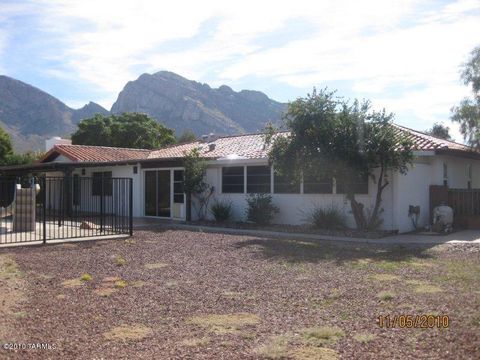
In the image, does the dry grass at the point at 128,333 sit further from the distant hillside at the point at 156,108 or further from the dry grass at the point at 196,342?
the distant hillside at the point at 156,108

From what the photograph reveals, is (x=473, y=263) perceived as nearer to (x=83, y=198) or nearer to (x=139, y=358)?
(x=139, y=358)

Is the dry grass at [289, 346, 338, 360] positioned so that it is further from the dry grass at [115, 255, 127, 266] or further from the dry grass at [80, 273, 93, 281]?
the dry grass at [115, 255, 127, 266]

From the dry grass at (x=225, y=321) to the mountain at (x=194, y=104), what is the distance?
88.2m

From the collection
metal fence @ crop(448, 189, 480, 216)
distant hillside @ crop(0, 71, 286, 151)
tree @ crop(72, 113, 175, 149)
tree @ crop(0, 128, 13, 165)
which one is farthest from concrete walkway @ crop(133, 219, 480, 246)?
distant hillside @ crop(0, 71, 286, 151)

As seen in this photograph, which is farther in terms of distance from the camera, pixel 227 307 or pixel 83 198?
pixel 83 198

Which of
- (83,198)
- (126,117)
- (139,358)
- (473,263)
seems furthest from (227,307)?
(126,117)

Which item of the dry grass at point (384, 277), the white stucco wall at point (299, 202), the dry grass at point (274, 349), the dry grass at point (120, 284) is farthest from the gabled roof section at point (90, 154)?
the dry grass at point (274, 349)

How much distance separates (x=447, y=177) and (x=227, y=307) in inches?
575

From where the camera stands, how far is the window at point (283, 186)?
18763 millimetres

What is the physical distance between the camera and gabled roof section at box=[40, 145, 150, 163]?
25.1 meters

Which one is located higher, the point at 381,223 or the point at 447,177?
the point at 447,177

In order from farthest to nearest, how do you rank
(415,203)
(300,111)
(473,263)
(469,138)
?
(469,138) → (415,203) → (300,111) → (473,263)

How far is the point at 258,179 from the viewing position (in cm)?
1988

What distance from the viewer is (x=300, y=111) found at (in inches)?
642
